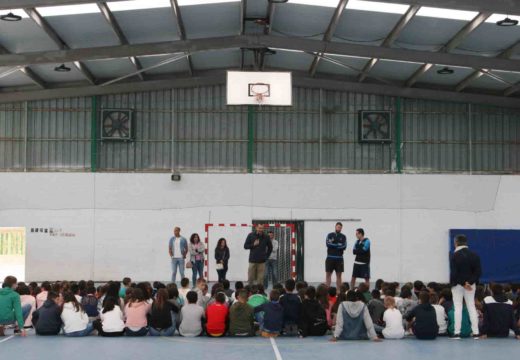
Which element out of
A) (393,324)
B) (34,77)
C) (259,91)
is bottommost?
(393,324)

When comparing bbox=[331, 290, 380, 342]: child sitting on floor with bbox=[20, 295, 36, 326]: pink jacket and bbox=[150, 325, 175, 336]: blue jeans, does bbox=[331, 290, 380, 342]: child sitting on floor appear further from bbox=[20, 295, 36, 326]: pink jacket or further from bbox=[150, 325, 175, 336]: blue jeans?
bbox=[20, 295, 36, 326]: pink jacket

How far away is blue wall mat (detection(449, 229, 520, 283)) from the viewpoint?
93.1 ft

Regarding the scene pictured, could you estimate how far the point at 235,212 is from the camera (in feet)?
96.4

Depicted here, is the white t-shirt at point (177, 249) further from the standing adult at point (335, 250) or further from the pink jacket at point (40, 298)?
the pink jacket at point (40, 298)

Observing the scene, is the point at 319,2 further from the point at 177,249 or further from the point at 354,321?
the point at 354,321

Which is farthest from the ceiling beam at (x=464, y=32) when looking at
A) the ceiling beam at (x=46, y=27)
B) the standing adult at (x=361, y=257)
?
the ceiling beam at (x=46, y=27)

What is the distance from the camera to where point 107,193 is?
2928 cm

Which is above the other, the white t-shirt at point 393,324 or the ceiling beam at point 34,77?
the ceiling beam at point 34,77

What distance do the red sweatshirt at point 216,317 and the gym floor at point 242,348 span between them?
29 cm

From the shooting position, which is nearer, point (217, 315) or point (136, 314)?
point (136, 314)

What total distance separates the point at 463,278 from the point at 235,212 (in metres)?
15.9

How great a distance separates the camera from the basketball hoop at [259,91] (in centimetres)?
2459

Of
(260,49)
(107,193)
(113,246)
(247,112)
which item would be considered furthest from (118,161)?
(260,49)

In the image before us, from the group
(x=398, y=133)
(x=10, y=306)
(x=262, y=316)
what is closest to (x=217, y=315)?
(x=262, y=316)
